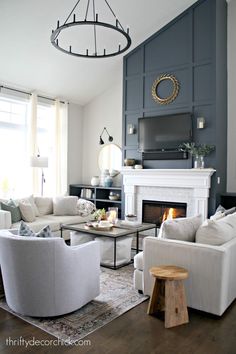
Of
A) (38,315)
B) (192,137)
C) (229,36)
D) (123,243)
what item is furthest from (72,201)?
(229,36)

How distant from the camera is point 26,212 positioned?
5129 mm

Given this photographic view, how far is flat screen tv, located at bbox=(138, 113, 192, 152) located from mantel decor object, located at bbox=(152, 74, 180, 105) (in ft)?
1.05

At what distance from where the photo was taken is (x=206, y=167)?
18.2ft

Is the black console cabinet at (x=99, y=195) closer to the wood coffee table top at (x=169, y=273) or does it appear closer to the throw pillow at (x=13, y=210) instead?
the throw pillow at (x=13, y=210)

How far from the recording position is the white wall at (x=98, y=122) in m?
7.37

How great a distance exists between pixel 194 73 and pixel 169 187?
6.99 ft

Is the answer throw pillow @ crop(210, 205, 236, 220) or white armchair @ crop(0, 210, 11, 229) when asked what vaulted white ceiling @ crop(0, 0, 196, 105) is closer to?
white armchair @ crop(0, 210, 11, 229)

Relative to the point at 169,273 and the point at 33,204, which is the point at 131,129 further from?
the point at 169,273

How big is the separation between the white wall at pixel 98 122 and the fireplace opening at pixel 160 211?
177cm

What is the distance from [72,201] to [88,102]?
10.1 feet

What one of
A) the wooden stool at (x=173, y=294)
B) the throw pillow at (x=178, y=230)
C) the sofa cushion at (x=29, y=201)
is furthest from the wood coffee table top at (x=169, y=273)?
the sofa cushion at (x=29, y=201)

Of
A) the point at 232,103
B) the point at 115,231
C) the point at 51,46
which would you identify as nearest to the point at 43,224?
the point at 115,231

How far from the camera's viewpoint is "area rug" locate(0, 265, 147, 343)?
97.1 inches

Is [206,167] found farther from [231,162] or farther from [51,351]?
[51,351]
